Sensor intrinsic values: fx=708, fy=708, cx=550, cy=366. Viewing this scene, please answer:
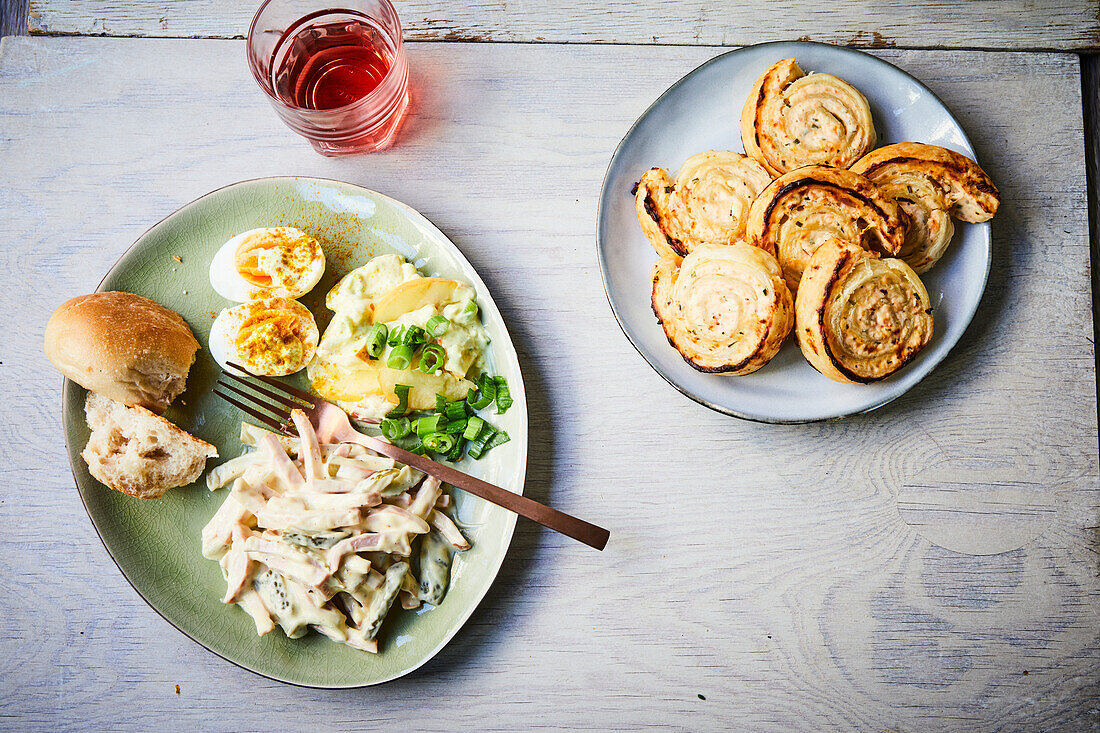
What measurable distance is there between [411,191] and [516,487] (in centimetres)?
81

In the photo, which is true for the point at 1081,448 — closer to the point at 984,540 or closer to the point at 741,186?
the point at 984,540

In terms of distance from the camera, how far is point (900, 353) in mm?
1553

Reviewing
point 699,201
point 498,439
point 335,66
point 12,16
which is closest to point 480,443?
point 498,439

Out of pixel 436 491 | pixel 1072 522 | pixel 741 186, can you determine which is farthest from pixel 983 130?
pixel 436 491

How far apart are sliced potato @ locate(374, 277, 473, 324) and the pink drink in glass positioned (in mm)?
435

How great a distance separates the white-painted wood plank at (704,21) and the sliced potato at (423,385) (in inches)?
36.6

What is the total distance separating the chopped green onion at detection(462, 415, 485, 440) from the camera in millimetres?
1654

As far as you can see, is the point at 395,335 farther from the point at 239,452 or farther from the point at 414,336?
the point at 239,452

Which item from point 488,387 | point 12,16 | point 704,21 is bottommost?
point 488,387

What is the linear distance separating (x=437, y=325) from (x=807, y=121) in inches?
37.6

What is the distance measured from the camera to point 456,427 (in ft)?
5.47

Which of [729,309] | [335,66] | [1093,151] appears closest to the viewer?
[729,309]

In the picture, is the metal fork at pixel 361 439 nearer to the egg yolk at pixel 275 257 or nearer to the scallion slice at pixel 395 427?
the scallion slice at pixel 395 427

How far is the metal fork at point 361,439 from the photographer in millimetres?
1535
